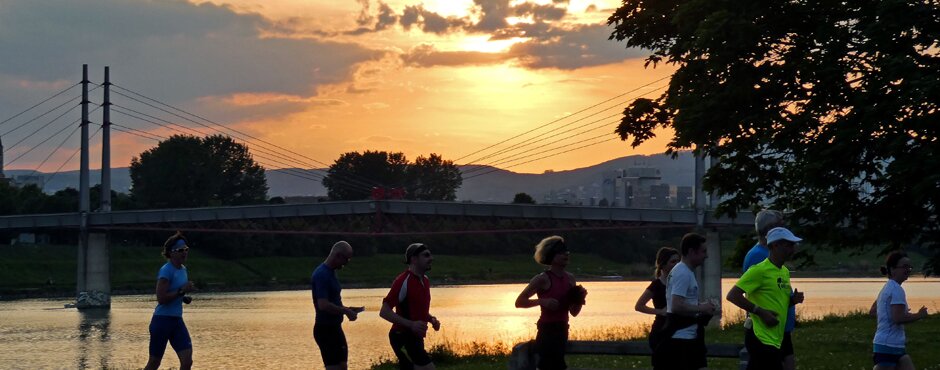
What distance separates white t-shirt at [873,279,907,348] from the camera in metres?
14.0

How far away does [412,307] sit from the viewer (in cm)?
1351

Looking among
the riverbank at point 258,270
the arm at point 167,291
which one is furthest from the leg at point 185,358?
the riverbank at point 258,270

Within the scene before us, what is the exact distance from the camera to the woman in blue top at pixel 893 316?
13984 millimetres

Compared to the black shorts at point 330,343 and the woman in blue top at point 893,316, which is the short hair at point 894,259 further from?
the black shorts at point 330,343

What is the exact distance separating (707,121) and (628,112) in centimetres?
599

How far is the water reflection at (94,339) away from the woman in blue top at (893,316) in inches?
837

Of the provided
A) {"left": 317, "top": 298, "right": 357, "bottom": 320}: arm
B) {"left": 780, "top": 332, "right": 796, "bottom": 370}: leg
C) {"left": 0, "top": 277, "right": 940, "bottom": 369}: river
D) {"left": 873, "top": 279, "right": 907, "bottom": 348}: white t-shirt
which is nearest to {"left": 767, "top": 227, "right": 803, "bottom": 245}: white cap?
{"left": 780, "top": 332, "right": 796, "bottom": 370}: leg

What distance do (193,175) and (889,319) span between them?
434 ft

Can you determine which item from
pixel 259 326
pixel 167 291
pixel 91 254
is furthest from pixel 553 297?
pixel 91 254

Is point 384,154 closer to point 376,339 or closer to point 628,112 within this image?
point 376,339

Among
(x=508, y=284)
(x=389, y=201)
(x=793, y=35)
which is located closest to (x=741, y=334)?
(x=793, y=35)

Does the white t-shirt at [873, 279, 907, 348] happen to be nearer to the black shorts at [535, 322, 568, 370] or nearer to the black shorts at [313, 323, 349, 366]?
the black shorts at [535, 322, 568, 370]

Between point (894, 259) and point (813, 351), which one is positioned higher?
point (894, 259)

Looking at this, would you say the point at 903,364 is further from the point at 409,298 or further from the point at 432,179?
the point at 432,179
